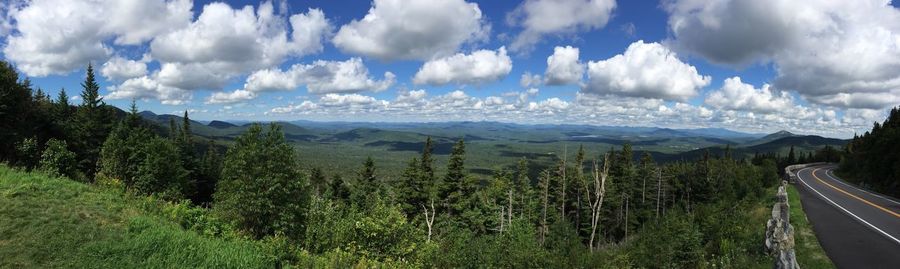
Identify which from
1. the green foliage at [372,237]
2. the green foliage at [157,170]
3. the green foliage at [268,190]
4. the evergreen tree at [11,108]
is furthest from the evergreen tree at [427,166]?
the evergreen tree at [11,108]

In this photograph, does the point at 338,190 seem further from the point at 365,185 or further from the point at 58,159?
the point at 58,159

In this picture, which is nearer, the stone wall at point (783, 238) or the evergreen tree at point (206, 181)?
the stone wall at point (783, 238)

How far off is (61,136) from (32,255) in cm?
4994

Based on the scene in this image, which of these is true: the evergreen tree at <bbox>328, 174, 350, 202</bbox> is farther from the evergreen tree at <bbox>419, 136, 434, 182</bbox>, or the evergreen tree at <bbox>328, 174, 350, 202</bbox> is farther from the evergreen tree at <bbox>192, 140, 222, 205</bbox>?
the evergreen tree at <bbox>192, 140, 222, 205</bbox>

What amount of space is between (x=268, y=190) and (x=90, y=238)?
1739 cm

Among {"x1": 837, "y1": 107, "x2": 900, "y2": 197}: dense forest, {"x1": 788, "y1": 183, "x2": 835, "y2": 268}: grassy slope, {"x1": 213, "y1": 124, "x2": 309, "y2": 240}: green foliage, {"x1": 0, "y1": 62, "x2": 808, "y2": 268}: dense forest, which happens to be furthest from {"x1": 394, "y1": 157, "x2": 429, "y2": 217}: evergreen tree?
{"x1": 837, "y1": 107, "x2": 900, "y2": 197}: dense forest

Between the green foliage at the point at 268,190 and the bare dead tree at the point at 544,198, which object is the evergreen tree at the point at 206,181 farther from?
the bare dead tree at the point at 544,198

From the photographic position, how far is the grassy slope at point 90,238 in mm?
11383

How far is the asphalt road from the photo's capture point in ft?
51.1

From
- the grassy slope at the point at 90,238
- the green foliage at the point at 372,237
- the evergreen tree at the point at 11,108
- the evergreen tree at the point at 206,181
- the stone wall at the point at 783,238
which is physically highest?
the evergreen tree at the point at 11,108

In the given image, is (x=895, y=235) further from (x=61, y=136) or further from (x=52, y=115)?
(x=52, y=115)

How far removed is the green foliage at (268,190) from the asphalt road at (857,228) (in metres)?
28.4

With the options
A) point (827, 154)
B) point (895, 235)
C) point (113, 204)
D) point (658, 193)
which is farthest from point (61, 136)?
point (827, 154)

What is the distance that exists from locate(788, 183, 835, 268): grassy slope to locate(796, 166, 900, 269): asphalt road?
264 mm
